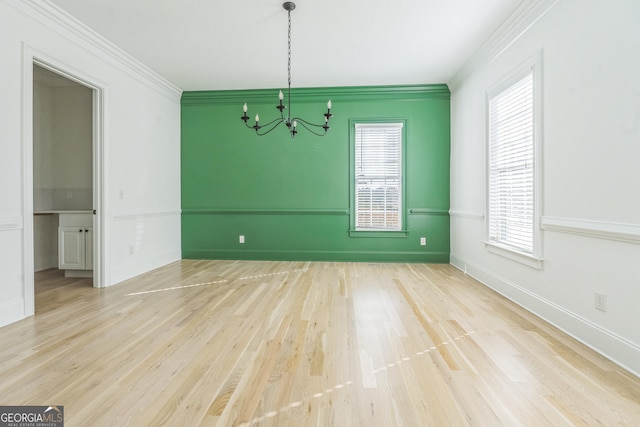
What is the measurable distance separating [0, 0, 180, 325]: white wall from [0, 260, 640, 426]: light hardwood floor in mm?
662

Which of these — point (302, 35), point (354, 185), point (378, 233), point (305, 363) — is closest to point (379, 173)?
point (354, 185)

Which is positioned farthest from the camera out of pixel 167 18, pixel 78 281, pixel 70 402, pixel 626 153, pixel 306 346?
pixel 78 281

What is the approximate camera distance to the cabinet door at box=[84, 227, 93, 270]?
4.05 m

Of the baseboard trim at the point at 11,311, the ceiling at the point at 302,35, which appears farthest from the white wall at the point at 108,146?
the ceiling at the point at 302,35

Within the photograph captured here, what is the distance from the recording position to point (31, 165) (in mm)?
2949

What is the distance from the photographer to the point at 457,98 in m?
4.87

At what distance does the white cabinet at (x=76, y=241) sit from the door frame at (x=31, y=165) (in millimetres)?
361

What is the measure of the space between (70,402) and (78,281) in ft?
10.2

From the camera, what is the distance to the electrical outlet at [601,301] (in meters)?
2.15

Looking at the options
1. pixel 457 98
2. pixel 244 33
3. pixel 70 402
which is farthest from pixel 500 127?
pixel 70 402

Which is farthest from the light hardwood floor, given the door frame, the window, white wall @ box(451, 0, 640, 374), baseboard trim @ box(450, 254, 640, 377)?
the window

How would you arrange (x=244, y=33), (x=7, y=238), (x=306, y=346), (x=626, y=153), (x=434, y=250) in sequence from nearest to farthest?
(x=626, y=153), (x=306, y=346), (x=7, y=238), (x=244, y=33), (x=434, y=250)

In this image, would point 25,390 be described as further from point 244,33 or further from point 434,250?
point 434,250

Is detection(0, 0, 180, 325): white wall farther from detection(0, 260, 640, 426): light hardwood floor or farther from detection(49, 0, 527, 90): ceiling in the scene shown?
detection(0, 260, 640, 426): light hardwood floor
